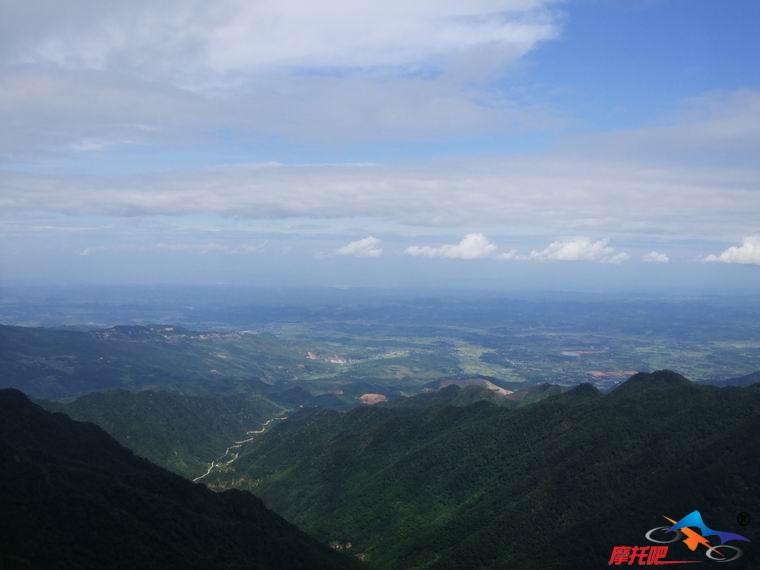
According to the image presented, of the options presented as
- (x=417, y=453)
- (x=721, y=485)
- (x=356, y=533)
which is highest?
(x=721, y=485)

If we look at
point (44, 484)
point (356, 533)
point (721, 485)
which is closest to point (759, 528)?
point (721, 485)

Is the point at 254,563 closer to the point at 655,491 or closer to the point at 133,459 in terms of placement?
the point at 133,459
